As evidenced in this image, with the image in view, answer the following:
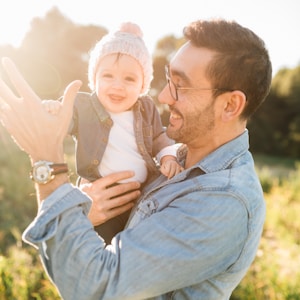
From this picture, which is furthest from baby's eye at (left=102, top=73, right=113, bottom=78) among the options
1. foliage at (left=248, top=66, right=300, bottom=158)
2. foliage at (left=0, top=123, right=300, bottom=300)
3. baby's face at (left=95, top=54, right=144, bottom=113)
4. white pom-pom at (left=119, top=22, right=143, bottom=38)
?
foliage at (left=248, top=66, right=300, bottom=158)

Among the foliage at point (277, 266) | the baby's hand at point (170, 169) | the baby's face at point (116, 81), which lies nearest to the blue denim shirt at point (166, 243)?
the baby's hand at point (170, 169)

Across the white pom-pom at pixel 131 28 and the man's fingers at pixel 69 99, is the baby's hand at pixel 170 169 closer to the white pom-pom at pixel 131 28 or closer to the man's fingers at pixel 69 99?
the man's fingers at pixel 69 99

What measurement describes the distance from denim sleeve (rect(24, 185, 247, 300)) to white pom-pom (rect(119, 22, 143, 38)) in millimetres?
1382

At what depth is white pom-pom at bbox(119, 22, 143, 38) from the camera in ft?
8.67

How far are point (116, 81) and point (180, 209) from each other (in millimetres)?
1101

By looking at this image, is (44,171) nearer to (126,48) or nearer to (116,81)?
(116,81)

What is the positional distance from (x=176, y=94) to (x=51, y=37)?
99.6 ft

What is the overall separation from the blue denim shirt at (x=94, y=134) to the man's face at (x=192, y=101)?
1.41ft

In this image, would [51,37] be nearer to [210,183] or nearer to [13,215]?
[13,215]

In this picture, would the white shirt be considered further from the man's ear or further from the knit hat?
the man's ear

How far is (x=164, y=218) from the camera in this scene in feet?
5.39

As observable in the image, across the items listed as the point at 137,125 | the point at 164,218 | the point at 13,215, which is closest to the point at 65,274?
the point at 164,218

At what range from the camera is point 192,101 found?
2.15m

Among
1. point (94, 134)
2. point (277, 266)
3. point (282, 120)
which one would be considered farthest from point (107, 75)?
point (282, 120)
